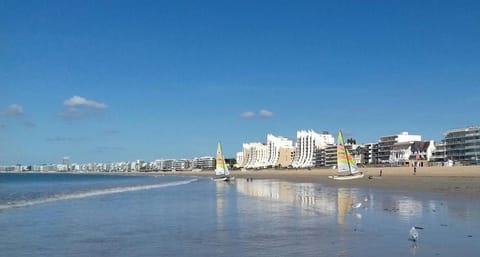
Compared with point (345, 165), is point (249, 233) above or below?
below

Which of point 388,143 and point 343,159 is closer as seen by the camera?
point 343,159

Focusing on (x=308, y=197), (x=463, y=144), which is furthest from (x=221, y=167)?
(x=463, y=144)

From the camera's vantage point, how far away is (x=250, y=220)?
1969cm

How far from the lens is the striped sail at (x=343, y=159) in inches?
2544

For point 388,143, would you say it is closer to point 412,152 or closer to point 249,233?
point 412,152

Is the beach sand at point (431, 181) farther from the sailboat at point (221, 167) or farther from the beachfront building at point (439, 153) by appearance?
the beachfront building at point (439, 153)

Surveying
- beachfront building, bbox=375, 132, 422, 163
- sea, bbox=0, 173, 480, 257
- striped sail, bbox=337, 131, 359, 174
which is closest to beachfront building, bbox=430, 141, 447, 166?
beachfront building, bbox=375, 132, 422, 163

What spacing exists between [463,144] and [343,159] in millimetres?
94066

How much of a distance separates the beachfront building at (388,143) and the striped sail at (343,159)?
110083 mm

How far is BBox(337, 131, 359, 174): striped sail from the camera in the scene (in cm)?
6462

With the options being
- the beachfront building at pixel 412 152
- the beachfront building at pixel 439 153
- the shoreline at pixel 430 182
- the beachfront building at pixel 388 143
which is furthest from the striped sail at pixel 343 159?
the beachfront building at pixel 388 143

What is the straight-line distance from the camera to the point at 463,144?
14688cm

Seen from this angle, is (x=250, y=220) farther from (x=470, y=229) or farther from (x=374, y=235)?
(x=470, y=229)

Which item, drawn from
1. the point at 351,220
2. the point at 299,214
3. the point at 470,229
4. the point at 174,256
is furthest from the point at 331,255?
the point at 299,214
